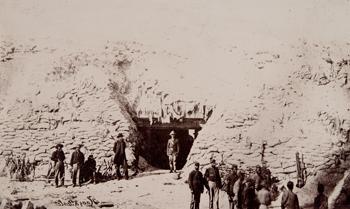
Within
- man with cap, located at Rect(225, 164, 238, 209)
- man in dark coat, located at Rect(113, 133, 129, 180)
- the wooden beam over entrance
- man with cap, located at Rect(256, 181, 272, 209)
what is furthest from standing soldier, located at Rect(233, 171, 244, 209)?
the wooden beam over entrance

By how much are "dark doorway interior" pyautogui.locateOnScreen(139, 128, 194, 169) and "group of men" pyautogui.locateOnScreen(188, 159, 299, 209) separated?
307 centimetres

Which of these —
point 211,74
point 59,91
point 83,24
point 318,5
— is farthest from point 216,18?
point 59,91

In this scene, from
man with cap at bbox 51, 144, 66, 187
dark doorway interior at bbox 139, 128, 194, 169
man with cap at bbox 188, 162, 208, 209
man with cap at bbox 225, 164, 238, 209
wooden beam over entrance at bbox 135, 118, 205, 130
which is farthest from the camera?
dark doorway interior at bbox 139, 128, 194, 169

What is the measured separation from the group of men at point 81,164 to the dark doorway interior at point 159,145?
4.32 feet

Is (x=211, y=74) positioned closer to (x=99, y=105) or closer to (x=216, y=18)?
(x=216, y=18)

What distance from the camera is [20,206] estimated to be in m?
10.5

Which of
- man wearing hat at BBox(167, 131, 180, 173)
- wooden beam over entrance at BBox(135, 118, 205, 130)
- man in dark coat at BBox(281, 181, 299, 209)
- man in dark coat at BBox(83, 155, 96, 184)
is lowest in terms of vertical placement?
man in dark coat at BBox(281, 181, 299, 209)

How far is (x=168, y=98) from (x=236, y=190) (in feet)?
11.6

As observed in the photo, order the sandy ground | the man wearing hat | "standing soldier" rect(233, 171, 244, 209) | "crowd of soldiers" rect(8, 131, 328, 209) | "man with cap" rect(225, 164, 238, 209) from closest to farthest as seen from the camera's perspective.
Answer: "crowd of soldiers" rect(8, 131, 328, 209) → "standing soldier" rect(233, 171, 244, 209) → "man with cap" rect(225, 164, 238, 209) → the sandy ground → the man wearing hat

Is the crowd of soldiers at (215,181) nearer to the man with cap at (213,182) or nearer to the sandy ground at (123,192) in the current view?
the man with cap at (213,182)

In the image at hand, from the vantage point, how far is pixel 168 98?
1293 cm

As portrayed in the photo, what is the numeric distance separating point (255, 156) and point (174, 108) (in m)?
2.39

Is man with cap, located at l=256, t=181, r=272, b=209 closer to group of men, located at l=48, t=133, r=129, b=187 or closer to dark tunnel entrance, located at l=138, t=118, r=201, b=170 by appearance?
group of men, located at l=48, t=133, r=129, b=187

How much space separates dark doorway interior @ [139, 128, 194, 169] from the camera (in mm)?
13531
